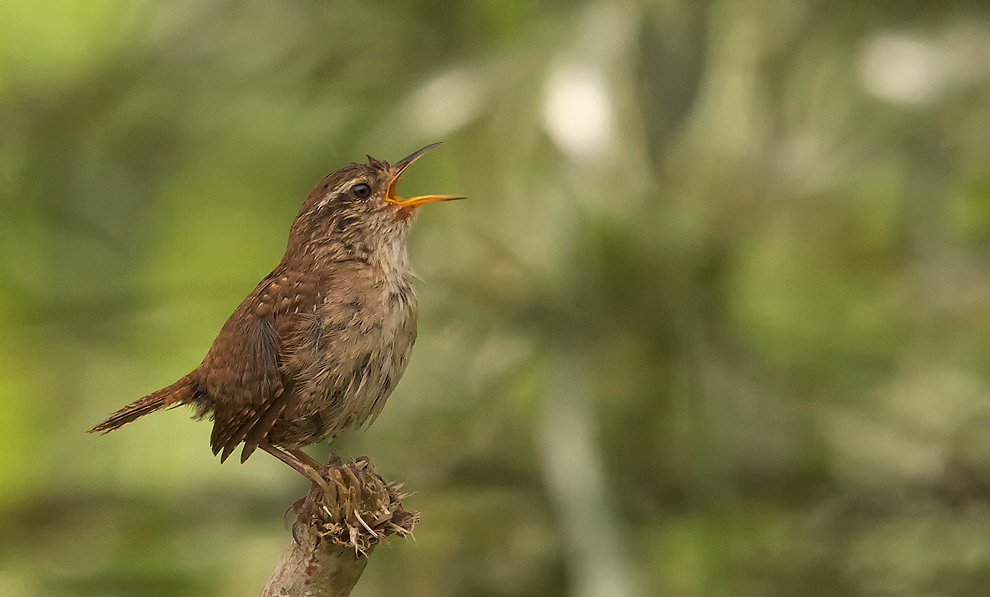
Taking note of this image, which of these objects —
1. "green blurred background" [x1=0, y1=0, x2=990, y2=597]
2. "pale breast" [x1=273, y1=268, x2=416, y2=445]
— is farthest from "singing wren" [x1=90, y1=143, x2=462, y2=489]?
"green blurred background" [x1=0, y1=0, x2=990, y2=597]

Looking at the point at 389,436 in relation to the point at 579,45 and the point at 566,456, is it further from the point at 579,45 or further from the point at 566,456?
the point at 579,45

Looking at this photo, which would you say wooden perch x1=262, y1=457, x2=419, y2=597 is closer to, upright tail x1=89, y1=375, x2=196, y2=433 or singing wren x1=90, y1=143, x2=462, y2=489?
singing wren x1=90, y1=143, x2=462, y2=489

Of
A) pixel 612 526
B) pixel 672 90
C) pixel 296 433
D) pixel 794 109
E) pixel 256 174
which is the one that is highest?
pixel 794 109

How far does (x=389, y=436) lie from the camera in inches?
86.7

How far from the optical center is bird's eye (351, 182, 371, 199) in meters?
1.32

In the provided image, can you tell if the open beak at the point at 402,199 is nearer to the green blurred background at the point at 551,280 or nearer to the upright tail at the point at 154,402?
the upright tail at the point at 154,402

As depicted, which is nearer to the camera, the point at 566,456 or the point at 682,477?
the point at 566,456

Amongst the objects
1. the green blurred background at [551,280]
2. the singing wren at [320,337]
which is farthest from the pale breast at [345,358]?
the green blurred background at [551,280]

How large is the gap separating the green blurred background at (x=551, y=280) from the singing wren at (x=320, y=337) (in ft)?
2.53

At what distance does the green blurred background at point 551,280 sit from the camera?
2.14m

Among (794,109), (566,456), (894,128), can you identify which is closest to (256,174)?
(566,456)

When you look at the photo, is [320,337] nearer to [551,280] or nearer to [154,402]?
[154,402]

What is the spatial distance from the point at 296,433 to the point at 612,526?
3.68 feet

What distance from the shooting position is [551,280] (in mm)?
2148
